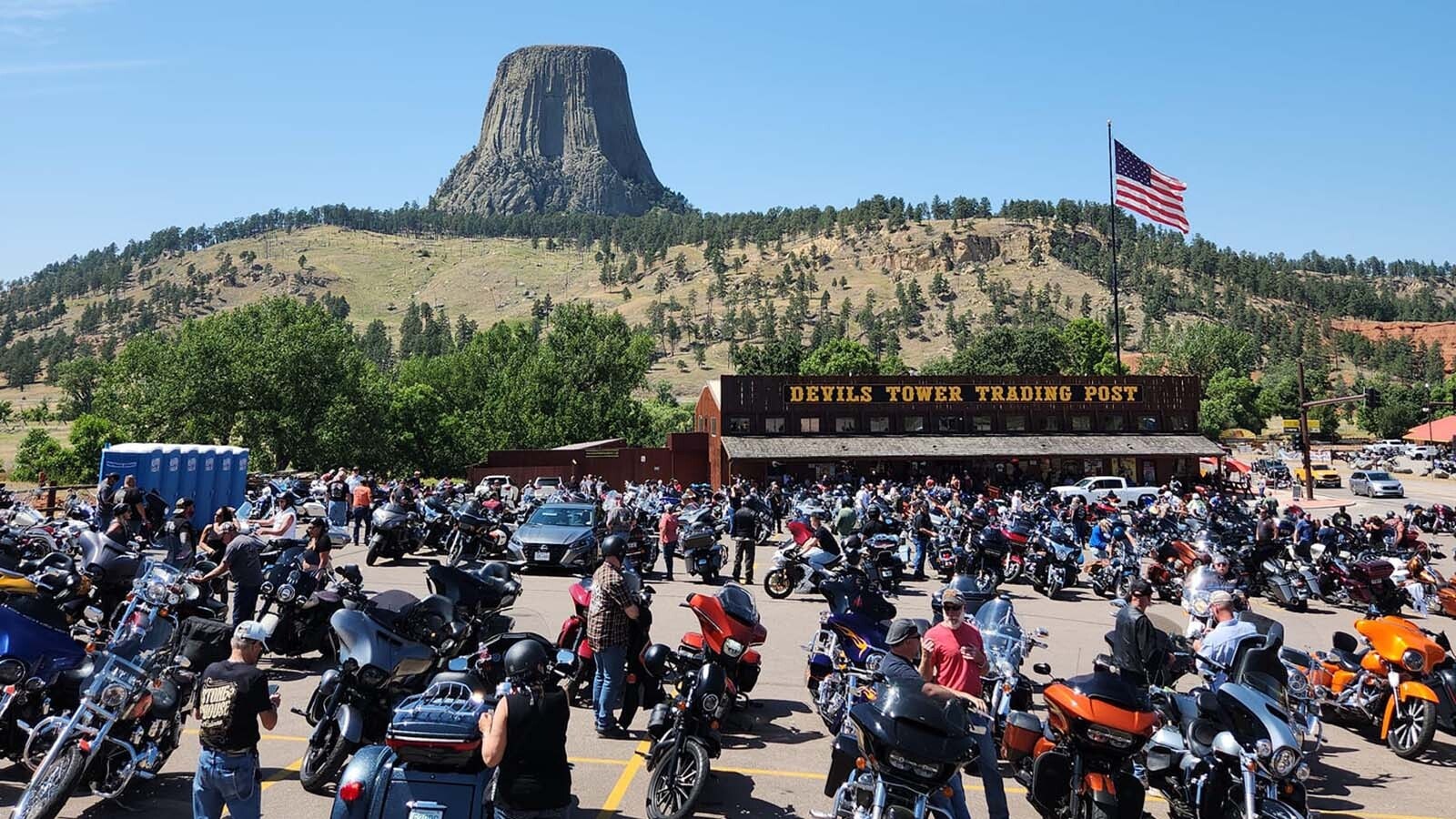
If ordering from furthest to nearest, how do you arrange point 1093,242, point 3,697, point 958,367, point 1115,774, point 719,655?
1. point 1093,242
2. point 958,367
3. point 719,655
4. point 3,697
5. point 1115,774

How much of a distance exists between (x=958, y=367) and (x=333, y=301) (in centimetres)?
13308

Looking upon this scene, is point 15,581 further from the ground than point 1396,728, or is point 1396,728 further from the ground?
point 15,581

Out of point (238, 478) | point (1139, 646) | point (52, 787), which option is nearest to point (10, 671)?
point (52, 787)

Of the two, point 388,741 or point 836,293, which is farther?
point 836,293

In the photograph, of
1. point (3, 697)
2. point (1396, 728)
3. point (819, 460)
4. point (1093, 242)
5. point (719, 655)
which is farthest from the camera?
point (1093, 242)

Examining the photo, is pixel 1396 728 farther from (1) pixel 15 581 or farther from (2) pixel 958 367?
(2) pixel 958 367

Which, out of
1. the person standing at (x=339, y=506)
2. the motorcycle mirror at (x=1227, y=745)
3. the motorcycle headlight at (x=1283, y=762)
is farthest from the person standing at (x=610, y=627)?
the person standing at (x=339, y=506)

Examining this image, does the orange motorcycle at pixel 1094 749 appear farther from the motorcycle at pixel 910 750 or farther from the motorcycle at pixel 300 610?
the motorcycle at pixel 300 610

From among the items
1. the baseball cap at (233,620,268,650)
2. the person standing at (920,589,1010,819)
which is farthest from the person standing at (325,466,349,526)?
the person standing at (920,589,1010,819)

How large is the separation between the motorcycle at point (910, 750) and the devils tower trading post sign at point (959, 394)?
4475 centimetres

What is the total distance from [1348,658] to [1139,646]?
3459mm

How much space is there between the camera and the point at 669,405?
4365 inches

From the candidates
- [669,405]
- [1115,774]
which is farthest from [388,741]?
[669,405]

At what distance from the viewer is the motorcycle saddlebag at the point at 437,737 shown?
15.9 ft
